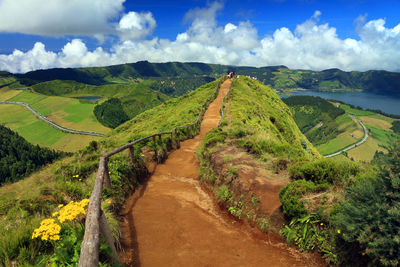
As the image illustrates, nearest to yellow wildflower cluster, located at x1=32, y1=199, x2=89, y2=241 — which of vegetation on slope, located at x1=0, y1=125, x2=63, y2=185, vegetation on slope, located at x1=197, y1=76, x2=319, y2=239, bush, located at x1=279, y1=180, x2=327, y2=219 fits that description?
vegetation on slope, located at x1=197, y1=76, x2=319, y2=239

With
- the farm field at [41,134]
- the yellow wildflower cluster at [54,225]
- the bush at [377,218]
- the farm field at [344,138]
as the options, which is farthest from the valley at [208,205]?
the farm field at [344,138]

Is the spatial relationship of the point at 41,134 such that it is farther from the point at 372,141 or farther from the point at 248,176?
the point at 372,141

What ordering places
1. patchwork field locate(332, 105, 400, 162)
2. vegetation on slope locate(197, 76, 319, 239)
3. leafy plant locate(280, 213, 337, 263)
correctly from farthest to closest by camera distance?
patchwork field locate(332, 105, 400, 162)
vegetation on slope locate(197, 76, 319, 239)
leafy plant locate(280, 213, 337, 263)

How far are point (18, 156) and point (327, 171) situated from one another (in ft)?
519

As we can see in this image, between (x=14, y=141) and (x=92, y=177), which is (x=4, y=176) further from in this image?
(x=92, y=177)

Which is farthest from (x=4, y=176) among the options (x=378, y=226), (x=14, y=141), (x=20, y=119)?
(x=378, y=226)

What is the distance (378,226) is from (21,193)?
10.1m

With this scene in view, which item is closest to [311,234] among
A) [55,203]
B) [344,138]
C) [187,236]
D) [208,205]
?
[187,236]

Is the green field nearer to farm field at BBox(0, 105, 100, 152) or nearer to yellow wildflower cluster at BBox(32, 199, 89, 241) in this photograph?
yellow wildflower cluster at BBox(32, 199, 89, 241)

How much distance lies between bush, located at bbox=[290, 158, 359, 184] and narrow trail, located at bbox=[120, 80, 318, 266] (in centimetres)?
281

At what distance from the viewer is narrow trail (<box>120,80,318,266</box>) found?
5543 mm

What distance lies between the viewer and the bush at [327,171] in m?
7.16

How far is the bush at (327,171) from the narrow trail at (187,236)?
2813 millimetres

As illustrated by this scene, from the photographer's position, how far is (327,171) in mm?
7426
